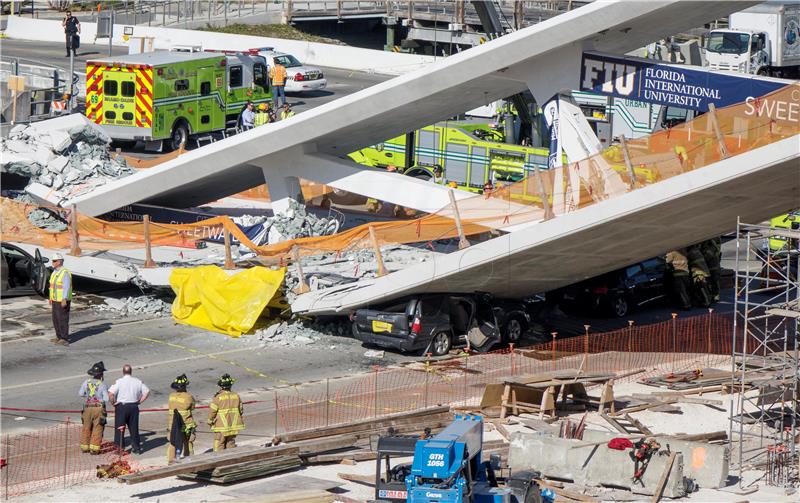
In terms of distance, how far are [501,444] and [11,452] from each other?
7.12 m

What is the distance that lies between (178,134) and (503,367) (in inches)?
773

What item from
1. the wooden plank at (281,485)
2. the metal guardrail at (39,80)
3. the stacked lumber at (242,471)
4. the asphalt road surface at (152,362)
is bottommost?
the asphalt road surface at (152,362)

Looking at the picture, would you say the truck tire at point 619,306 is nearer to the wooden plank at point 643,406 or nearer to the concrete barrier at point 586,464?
the wooden plank at point 643,406

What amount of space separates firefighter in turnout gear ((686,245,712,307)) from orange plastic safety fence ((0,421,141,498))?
1461cm

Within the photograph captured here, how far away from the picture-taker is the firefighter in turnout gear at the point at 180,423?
1948cm

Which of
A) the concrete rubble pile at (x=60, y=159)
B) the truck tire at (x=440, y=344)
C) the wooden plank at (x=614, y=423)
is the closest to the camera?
the wooden plank at (x=614, y=423)

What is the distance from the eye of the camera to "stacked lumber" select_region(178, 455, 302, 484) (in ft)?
62.0

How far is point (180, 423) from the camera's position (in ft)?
64.0

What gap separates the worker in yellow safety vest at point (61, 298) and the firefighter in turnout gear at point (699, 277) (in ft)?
44.1

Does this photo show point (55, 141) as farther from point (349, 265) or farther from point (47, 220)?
point (349, 265)

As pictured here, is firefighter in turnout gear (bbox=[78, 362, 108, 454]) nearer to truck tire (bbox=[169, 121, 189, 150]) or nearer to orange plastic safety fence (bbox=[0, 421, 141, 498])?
orange plastic safety fence (bbox=[0, 421, 141, 498])

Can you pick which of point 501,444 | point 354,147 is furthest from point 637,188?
point 354,147

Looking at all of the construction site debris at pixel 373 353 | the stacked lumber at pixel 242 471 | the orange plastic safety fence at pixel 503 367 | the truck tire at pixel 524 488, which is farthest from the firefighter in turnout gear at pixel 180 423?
the construction site debris at pixel 373 353

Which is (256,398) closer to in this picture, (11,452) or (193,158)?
(11,452)
